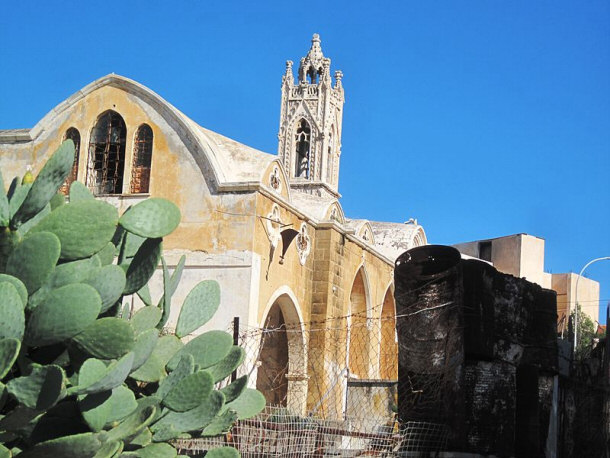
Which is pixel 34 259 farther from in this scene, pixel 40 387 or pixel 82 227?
pixel 40 387

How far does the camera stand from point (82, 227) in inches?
175

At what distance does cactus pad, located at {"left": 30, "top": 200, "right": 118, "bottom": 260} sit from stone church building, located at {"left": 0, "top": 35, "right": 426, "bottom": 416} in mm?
12807

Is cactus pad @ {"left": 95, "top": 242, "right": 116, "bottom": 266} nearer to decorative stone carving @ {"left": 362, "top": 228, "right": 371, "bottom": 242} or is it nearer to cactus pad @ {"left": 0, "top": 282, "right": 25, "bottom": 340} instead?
cactus pad @ {"left": 0, "top": 282, "right": 25, "bottom": 340}

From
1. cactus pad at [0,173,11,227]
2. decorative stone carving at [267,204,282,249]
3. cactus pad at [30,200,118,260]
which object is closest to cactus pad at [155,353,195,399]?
cactus pad at [30,200,118,260]

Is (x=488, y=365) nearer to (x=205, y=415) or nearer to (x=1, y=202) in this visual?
(x=205, y=415)

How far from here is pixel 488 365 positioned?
23.4 feet

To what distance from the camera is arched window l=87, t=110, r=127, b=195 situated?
65.8ft

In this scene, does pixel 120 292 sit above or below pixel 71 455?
above

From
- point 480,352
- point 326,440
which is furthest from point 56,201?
point 326,440

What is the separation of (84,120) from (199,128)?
242cm

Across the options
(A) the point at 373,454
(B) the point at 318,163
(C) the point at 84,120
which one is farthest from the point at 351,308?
(B) the point at 318,163

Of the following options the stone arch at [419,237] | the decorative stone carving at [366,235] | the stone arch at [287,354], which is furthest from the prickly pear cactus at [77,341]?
the stone arch at [419,237]

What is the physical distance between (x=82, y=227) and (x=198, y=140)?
1492 cm

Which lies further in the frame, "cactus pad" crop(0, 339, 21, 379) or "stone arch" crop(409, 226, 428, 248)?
"stone arch" crop(409, 226, 428, 248)
